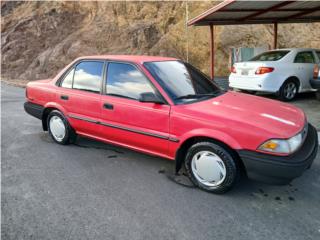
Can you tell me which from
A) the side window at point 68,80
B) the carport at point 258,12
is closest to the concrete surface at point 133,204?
the side window at point 68,80

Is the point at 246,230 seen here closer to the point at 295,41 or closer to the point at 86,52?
the point at 295,41

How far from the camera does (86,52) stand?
16266 millimetres

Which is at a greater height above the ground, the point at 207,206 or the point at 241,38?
the point at 241,38

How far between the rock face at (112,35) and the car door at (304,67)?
509cm

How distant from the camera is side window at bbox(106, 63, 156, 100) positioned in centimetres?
418

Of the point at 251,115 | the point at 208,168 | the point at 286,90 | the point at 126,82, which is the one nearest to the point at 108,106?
the point at 126,82

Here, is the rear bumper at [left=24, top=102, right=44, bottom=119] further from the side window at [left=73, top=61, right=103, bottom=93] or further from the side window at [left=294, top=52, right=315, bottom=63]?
the side window at [left=294, top=52, right=315, bottom=63]

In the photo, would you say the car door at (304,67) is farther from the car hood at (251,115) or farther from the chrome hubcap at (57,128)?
the chrome hubcap at (57,128)

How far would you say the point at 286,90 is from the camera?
28.0 feet

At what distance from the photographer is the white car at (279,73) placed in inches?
326

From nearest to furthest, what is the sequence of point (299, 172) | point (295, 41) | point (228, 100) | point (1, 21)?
point (299, 172)
point (228, 100)
point (295, 41)
point (1, 21)

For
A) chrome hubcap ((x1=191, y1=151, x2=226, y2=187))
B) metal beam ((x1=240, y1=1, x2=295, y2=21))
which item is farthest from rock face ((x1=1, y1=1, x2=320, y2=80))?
chrome hubcap ((x1=191, y1=151, x2=226, y2=187))

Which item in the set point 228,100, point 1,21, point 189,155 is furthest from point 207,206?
point 1,21

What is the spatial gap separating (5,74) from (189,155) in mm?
16280
